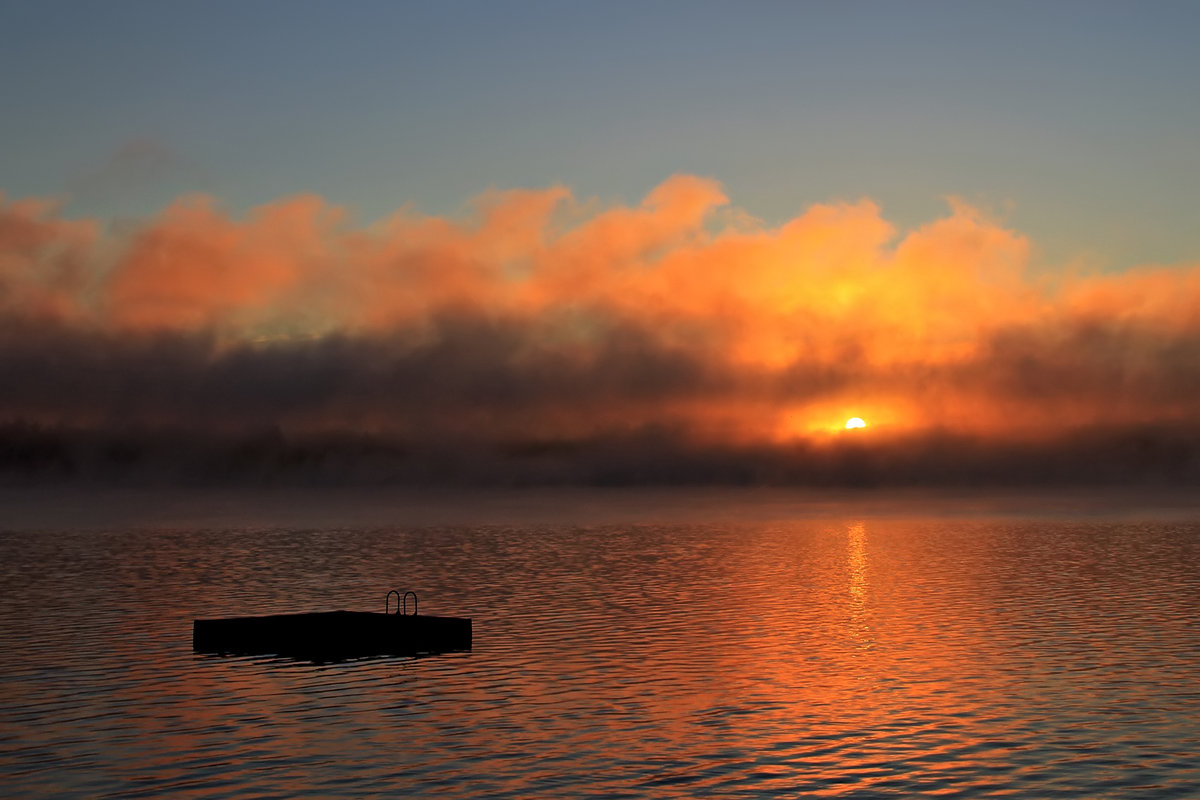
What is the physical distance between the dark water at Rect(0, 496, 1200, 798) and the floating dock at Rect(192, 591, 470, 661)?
1.64 m

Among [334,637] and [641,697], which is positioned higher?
[334,637]

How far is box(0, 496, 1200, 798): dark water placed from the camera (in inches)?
1384

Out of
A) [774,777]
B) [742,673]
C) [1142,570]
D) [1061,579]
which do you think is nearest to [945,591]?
[1061,579]

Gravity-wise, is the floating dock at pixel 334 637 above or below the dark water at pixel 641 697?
above

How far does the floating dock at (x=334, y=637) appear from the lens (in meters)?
60.2

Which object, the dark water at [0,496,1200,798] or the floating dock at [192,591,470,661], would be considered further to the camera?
the floating dock at [192,591,470,661]

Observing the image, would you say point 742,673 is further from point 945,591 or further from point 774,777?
point 945,591

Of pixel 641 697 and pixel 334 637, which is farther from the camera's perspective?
pixel 334 637

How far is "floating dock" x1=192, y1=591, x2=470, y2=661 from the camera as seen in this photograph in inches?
2371

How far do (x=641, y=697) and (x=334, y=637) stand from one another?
18283 millimetres

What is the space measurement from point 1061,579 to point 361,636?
72002 millimetres

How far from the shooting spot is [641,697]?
4856cm

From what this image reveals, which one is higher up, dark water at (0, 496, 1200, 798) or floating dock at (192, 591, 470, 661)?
floating dock at (192, 591, 470, 661)

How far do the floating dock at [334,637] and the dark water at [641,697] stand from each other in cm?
164
